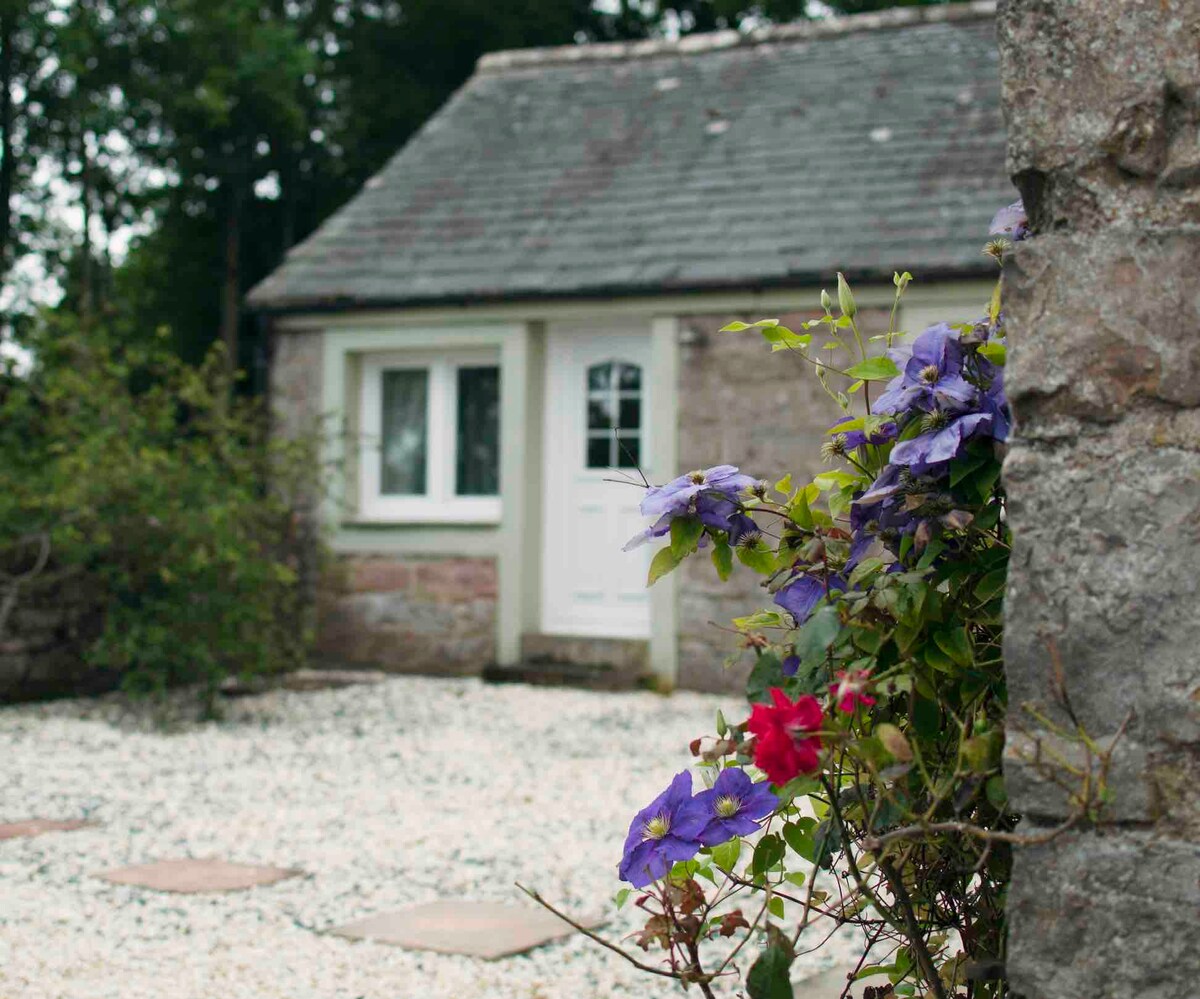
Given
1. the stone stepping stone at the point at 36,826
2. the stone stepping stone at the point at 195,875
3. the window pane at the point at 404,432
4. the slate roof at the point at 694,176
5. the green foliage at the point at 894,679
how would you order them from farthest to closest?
the window pane at the point at 404,432 < the slate roof at the point at 694,176 < the stone stepping stone at the point at 36,826 < the stone stepping stone at the point at 195,875 < the green foliage at the point at 894,679

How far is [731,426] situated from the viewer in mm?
9711

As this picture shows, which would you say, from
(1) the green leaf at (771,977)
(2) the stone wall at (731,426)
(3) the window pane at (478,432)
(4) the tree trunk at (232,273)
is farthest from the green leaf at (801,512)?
(4) the tree trunk at (232,273)

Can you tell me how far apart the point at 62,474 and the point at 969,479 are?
729 centimetres

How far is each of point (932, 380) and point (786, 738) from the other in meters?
0.57

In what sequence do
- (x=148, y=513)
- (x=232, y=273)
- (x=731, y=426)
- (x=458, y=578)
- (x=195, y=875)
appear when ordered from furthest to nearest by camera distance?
(x=232, y=273) < (x=458, y=578) < (x=731, y=426) < (x=148, y=513) < (x=195, y=875)

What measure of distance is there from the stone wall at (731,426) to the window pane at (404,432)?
2.21 m

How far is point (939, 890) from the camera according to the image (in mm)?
2086

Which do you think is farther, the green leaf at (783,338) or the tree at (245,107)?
the tree at (245,107)

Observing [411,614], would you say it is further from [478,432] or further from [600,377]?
[600,377]

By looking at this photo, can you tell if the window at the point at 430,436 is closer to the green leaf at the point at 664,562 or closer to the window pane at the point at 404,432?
the window pane at the point at 404,432

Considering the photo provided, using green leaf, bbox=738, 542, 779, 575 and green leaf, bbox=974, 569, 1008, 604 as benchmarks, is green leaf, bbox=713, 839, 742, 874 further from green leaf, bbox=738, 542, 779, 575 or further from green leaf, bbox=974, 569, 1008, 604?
green leaf, bbox=974, 569, 1008, 604

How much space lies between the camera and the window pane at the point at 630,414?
1049 centimetres

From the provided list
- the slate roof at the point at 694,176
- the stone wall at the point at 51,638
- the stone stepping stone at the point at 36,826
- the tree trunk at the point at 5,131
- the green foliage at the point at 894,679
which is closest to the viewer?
the green foliage at the point at 894,679

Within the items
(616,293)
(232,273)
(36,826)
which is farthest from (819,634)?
(232,273)
